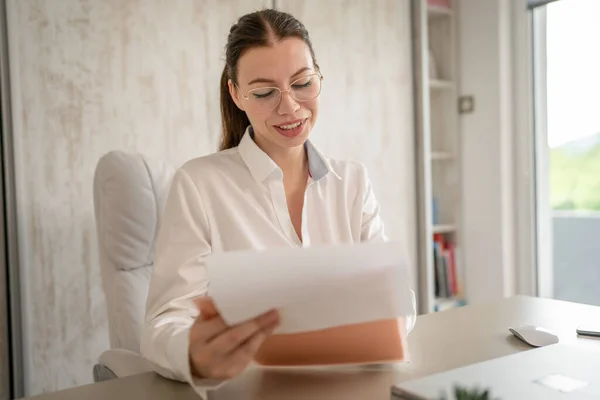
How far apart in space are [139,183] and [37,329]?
832 mm

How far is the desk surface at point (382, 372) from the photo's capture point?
31.6 inches

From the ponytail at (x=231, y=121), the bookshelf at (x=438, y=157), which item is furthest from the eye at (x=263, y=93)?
the bookshelf at (x=438, y=157)

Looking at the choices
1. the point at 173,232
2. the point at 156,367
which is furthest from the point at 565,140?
the point at 156,367

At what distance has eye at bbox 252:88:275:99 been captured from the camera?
1.21 metres

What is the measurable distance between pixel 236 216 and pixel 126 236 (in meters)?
0.38

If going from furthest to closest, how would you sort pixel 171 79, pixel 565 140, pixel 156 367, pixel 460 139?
pixel 460 139 → pixel 565 140 → pixel 171 79 → pixel 156 367

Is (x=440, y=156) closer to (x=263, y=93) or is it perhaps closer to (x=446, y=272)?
(x=446, y=272)

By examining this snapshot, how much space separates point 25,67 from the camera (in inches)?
76.6

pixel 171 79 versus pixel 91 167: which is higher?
pixel 171 79

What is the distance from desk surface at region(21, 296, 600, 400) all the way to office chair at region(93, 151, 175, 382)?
21.4 inches

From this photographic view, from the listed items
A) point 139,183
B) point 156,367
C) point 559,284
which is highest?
point 139,183

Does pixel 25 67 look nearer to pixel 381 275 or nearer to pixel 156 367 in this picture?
pixel 156 367

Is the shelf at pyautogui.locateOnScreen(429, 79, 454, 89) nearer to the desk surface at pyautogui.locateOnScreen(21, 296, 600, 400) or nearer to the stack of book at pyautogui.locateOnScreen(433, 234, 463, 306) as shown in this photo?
the stack of book at pyautogui.locateOnScreen(433, 234, 463, 306)

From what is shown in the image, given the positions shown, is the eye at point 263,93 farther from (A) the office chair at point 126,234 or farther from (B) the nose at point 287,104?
(A) the office chair at point 126,234
